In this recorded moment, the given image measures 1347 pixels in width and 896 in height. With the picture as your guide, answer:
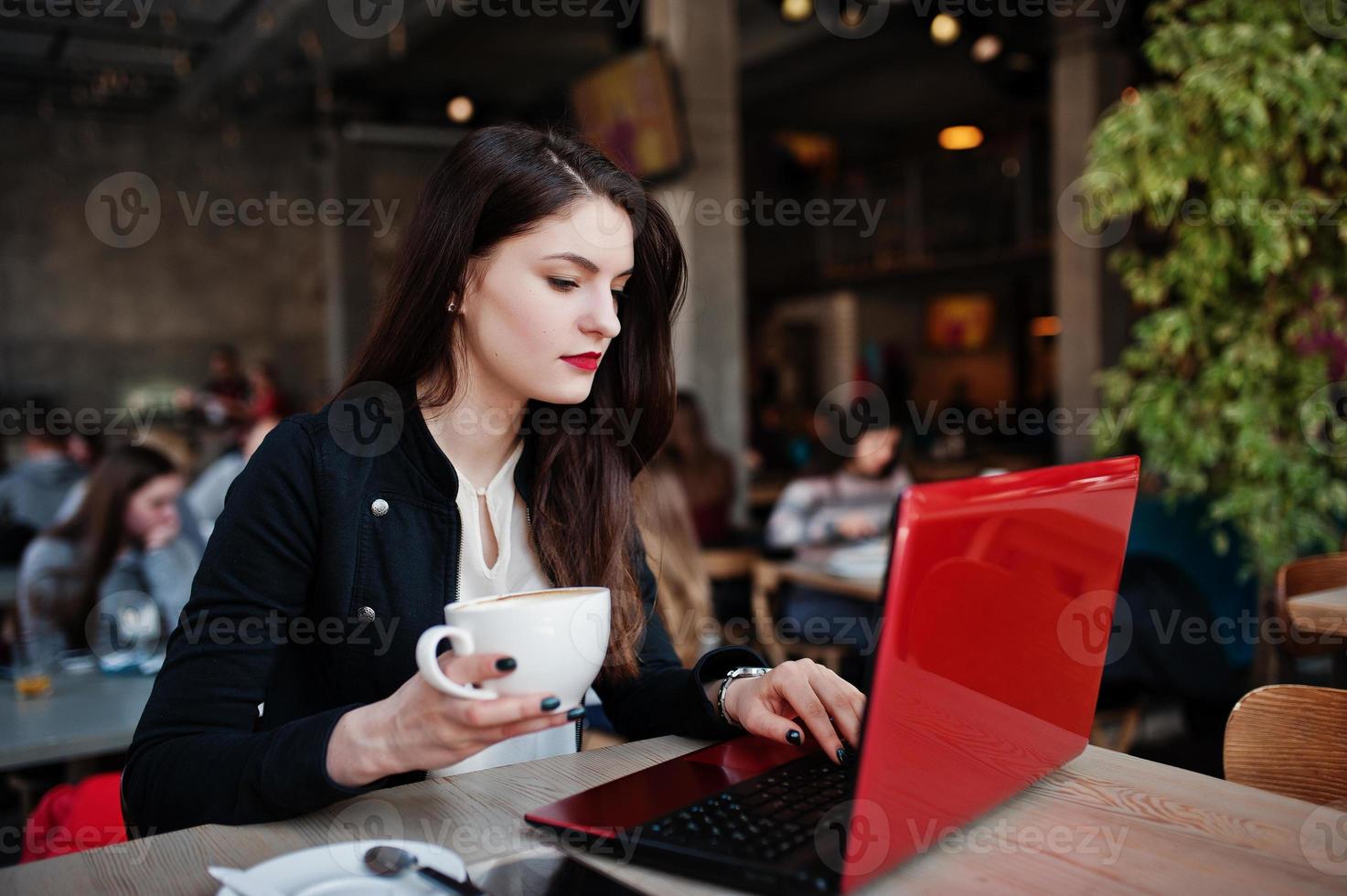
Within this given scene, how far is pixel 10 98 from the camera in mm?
10445

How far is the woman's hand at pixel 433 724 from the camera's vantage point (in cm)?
81

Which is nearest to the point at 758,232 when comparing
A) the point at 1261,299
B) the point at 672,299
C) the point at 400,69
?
the point at 400,69

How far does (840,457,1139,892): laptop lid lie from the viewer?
744mm

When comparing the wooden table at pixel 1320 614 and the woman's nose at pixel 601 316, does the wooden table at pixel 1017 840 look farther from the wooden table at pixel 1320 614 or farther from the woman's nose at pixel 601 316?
the wooden table at pixel 1320 614

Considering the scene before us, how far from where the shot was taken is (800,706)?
3.79ft

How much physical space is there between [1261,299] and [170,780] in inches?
141

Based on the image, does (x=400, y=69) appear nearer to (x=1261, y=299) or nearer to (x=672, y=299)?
(x=1261, y=299)

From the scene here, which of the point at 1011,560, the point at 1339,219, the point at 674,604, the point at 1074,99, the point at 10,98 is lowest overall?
the point at 674,604

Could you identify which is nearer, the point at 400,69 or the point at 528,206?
the point at 528,206

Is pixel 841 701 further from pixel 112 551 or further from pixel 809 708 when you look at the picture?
pixel 112 551

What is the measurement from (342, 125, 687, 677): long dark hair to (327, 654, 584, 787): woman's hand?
471 mm

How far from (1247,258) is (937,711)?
326 centimetres

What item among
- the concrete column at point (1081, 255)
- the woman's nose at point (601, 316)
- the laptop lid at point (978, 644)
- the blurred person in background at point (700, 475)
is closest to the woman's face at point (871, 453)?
the blurred person in background at point (700, 475)

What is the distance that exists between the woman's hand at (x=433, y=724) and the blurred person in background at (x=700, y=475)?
3.62 metres
